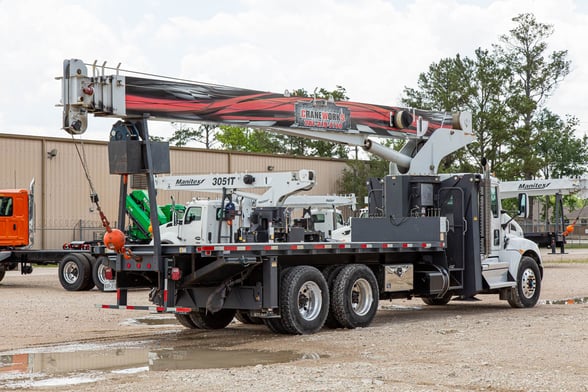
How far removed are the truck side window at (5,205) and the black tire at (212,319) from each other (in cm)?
1350

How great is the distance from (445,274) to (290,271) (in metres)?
3.81

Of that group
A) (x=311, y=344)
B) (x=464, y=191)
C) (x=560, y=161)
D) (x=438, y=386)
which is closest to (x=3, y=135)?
(x=464, y=191)

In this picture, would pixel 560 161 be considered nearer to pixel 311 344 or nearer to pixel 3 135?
pixel 3 135

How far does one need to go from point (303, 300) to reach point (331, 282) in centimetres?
73

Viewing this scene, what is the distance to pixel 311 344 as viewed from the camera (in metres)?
12.4

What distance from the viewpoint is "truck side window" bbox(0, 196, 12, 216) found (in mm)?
26406

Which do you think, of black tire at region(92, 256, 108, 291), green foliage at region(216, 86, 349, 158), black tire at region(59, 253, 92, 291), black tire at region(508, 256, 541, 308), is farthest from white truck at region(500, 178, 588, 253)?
green foliage at region(216, 86, 349, 158)

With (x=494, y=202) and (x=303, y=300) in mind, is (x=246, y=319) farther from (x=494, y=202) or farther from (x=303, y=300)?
(x=494, y=202)

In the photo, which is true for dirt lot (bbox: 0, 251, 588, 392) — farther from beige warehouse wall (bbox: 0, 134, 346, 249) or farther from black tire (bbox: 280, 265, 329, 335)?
beige warehouse wall (bbox: 0, 134, 346, 249)

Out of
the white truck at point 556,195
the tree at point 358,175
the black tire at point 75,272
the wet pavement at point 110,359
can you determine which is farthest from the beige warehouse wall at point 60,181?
the wet pavement at point 110,359

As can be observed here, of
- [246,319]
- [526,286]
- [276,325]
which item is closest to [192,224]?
[526,286]

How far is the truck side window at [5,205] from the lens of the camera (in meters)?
26.4

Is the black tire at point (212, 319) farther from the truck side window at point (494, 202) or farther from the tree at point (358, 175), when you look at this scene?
the tree at point (358, 175)

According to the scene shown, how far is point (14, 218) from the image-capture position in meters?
26.4
